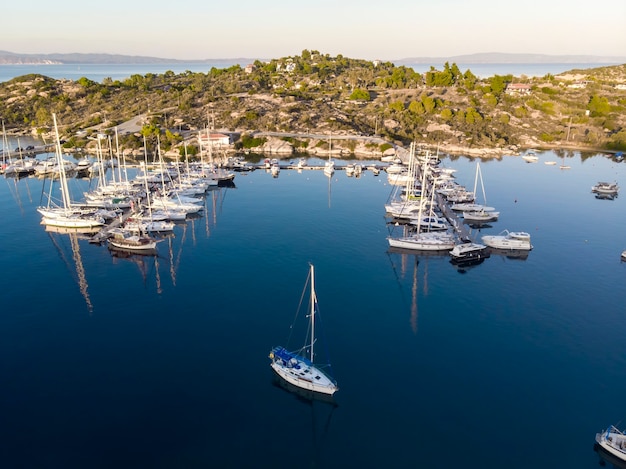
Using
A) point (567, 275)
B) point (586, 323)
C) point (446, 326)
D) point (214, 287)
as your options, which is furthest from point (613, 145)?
point (214, 287)

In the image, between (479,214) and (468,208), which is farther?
(468,208)

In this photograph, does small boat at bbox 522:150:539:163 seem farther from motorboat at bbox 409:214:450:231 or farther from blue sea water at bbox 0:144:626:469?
motorboat at bbox 409:214:450:231

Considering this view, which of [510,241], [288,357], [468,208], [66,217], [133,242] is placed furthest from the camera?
[468,208]

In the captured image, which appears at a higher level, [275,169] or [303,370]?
[275,169]

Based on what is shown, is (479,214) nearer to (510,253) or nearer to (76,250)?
(510,253)

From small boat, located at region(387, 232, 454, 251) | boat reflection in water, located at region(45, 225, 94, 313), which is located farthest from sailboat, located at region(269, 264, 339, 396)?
small boat, located at region(387, 232, 454, 251)

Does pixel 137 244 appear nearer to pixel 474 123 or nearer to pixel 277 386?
pixel 277 386

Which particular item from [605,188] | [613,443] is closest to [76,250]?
[613,443]
